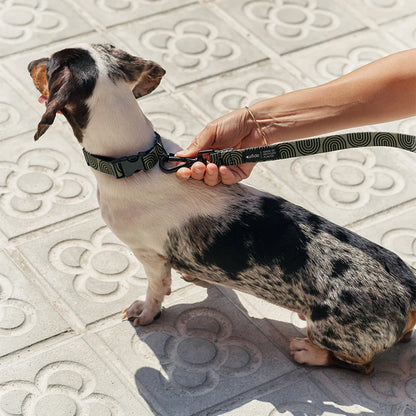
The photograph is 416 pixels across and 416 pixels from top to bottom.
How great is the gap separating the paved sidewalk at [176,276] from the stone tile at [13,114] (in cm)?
1

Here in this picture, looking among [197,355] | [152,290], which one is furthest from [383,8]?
[197,355]

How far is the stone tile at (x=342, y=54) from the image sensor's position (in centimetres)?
589

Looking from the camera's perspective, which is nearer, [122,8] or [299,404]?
[299,404]

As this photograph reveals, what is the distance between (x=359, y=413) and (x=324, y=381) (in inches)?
9.4

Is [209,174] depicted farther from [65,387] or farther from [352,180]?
[352,180]

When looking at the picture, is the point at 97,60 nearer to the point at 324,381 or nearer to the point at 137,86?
the point at 137,86

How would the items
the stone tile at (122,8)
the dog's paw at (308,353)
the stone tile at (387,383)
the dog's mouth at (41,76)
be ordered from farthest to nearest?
the stone tile at (122,8)
the dog's paw at (308,353)
the stone tile at (387,383)
the dog's mouth at (41,76)

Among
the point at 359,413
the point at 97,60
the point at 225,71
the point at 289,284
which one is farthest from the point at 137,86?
the point at 225,71

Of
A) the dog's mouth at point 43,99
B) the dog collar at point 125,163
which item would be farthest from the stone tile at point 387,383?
the dog's mouth at point 43,99

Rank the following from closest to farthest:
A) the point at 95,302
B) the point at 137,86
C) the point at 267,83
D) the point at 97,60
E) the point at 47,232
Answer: the point at 97,60 < the point at 137,86 < the point at 95,302 < the point at 47,232 < the point at 267,83

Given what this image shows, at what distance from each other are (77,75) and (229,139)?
3.04 ft

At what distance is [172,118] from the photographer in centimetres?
539

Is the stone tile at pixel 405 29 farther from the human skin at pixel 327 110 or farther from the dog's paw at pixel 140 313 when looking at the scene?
the dog's paw at pixel 140 313

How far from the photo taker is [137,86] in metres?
3.66
